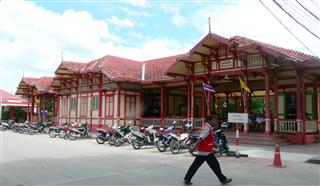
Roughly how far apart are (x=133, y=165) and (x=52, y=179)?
274 centimetres

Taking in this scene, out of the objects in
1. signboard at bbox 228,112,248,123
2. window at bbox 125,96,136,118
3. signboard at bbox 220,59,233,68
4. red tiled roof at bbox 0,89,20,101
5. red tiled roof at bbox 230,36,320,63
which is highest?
red tiled roof at bbox 230,36,320,63

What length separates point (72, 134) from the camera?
66.5ft

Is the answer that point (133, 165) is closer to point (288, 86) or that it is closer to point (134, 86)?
point (288, 86)

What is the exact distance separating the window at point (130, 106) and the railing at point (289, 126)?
36.8ft

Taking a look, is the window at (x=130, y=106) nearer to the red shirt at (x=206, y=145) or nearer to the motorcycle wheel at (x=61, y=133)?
the motorcycle wheel at (x=61, y=133)

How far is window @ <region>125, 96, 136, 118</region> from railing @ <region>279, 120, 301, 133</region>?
11.2m

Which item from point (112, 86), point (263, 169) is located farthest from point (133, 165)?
point (112, 86)

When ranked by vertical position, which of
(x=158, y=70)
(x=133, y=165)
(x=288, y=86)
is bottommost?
(x=133, y=165)

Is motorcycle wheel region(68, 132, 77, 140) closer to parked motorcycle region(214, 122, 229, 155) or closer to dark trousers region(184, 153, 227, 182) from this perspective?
parked motorcycle region(214, 122, 229, 155)

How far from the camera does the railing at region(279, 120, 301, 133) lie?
618 inches

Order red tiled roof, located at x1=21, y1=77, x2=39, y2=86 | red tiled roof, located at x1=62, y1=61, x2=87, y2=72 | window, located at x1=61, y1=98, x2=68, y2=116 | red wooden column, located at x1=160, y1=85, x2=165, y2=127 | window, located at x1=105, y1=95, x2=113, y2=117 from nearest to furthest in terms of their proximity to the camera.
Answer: red wooden column, located at x1=160, y1=85, x2=165, y2=127 < window, located at x1=105, y1=95, x2=113, y2=117 < red tiled roof, located at x1=62, y1=61, x2=87, y2=72 < window, located at x1=61, y1=98, x2=68, y2=116 < red tiled roof, located at x1=21, y1=77, x2=39, y2=86

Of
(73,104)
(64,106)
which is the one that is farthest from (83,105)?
(64,106)

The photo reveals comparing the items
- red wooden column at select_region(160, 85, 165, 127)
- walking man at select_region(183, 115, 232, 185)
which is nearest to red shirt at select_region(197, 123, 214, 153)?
walking man at select_region(183, 115, 232, 185)

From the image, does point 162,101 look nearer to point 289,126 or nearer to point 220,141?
point 289,126
